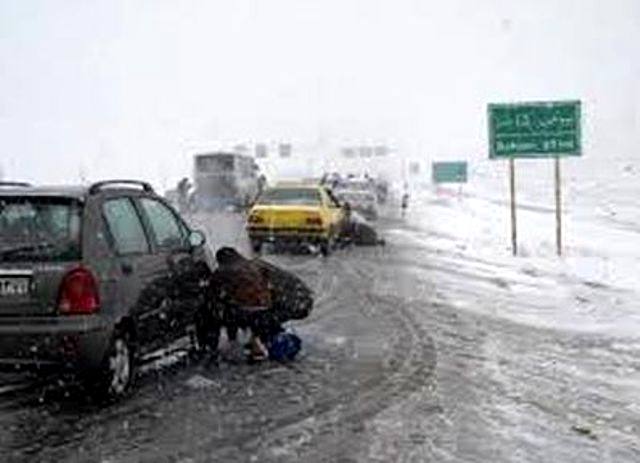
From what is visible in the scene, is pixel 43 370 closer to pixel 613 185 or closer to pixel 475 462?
pixel 475 462

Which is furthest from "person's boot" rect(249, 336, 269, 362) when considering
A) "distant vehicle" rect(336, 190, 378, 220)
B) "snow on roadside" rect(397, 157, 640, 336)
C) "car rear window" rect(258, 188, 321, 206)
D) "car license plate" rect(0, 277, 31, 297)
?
"distant vehicle" rect(336, 190, 378, 220)

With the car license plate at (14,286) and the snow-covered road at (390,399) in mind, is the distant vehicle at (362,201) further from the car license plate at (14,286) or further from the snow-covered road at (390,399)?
the car license plate at (14,286)

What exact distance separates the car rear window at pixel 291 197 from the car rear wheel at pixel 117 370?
19.1 metres

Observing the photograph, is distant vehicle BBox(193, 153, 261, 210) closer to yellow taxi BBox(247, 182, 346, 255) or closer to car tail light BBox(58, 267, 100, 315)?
yellow taxi BBox(247, 182, 346, 255)

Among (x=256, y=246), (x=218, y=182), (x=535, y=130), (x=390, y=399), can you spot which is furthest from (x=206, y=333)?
(x=218, y=182)

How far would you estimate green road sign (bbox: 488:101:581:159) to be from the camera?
32.9 meters

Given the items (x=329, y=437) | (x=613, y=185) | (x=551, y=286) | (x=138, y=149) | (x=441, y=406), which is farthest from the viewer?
(x=138, y=149)

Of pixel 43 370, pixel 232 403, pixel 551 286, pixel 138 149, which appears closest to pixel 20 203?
pixel 43 370

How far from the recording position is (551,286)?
947 inches

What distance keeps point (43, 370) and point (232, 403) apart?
1544 millimetres

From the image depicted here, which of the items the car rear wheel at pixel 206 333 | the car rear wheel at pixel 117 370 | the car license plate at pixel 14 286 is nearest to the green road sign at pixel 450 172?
the car rear wheel at pixel 206 333

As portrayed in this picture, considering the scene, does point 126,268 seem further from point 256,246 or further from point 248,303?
point 256,246

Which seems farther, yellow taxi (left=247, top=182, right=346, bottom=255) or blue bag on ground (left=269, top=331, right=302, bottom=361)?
yellow taxi (left=247, top=182, right=346, bottom=255)

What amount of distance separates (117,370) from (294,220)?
1877 centimetres
